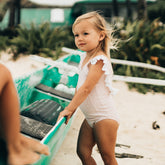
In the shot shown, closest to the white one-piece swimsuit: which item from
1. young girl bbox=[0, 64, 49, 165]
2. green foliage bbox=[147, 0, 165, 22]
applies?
young girl bbox=[0, 64, 49, 165]

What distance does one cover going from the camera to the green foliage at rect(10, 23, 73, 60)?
24.7ft

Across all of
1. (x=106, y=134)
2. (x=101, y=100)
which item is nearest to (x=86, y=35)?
(x=101, y=100)

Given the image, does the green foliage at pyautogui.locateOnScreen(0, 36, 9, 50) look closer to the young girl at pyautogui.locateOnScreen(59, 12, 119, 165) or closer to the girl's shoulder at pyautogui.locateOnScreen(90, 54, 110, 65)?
the young girl at pyautogui.locateOnScreen(59, 12, 119, 165)

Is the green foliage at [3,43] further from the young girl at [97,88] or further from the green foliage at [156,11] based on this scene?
the green foliage at [156,11]

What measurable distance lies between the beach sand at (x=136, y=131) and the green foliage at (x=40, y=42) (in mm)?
3522

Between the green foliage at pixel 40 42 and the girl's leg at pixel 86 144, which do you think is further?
the green foliage at pixel 40 42

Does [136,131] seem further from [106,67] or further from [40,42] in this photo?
[40,42]

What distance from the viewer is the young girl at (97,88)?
1.60m

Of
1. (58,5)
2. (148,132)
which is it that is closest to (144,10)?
(148,132)

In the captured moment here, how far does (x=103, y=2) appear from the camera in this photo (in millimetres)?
19203

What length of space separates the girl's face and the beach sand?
63.7 inches

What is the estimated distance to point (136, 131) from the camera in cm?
343

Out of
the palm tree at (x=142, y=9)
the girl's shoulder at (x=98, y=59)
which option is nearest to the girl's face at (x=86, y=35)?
the girl's shoulder at (x=98, y=59)

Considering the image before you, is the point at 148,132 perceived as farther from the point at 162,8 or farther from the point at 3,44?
Answer: the point at 162,8
